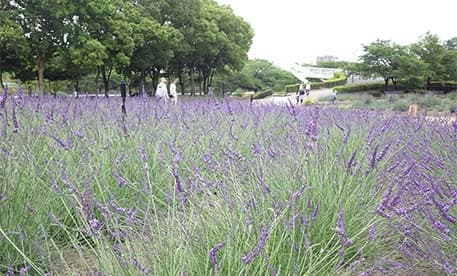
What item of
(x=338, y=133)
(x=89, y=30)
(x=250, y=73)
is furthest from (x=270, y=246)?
(x=250, y=73)

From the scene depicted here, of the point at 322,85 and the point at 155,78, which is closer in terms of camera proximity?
the point at 155,78

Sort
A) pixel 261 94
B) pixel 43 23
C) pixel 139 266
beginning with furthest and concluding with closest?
pixel 261 94 < pixel 43 23 < pixel 139 266

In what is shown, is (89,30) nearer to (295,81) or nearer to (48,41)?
(48,41)

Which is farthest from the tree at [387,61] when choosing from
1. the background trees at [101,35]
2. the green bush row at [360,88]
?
the background trees at [101,35]

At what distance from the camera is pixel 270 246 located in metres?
1.93

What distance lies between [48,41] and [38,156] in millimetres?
17437

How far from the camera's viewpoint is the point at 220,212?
2242mm

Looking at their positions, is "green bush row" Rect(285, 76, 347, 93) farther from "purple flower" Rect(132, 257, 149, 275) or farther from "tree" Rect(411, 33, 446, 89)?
"purple flower" Rect(132, 257, 149, 275)

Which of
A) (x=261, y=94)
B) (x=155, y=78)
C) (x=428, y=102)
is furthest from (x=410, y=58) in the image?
(x=155, y=78)

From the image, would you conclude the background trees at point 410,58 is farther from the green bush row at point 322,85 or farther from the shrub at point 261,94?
the green bush row at point 322,85

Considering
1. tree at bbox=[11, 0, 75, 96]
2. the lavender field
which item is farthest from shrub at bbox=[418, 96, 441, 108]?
the lavender field

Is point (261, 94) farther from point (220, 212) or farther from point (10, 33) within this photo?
point (220, 212)

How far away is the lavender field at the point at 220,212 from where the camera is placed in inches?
64.2

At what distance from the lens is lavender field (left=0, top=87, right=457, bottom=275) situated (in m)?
1.63
